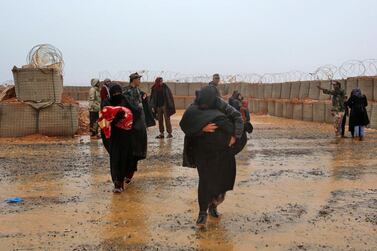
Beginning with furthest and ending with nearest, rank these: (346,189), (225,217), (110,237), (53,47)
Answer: (53,47) → (346,189) → (225,217) → (110,237)

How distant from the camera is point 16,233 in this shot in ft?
14.9

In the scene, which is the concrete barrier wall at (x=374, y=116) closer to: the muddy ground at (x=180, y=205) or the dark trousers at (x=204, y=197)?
the muddy ground at (x=180, y=205)

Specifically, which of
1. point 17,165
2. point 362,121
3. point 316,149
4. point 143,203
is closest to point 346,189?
point 143,203

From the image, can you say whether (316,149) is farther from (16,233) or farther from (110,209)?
(16,233)

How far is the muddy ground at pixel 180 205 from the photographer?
4336 mm

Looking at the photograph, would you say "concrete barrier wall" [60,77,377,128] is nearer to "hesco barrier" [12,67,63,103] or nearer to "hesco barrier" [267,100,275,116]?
"hesco barrier" [267,100,275,116]

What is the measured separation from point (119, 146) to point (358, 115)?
753cm

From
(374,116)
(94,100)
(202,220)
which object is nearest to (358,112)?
(374,116)

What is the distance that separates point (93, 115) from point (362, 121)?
6327 millimetres

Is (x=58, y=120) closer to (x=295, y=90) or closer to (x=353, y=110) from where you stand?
→ (x=353, y=110)

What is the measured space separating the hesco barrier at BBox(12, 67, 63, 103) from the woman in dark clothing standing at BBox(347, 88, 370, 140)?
718cm


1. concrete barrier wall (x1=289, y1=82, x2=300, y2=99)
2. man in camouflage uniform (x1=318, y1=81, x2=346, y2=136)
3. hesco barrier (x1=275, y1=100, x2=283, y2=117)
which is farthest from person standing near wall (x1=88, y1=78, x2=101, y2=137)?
concrete barrier wall (x1=289, y1=82, x2=300, y2=99)

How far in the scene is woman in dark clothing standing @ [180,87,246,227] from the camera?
468 centimetres

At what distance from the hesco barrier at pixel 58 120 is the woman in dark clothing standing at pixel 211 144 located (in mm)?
7934
